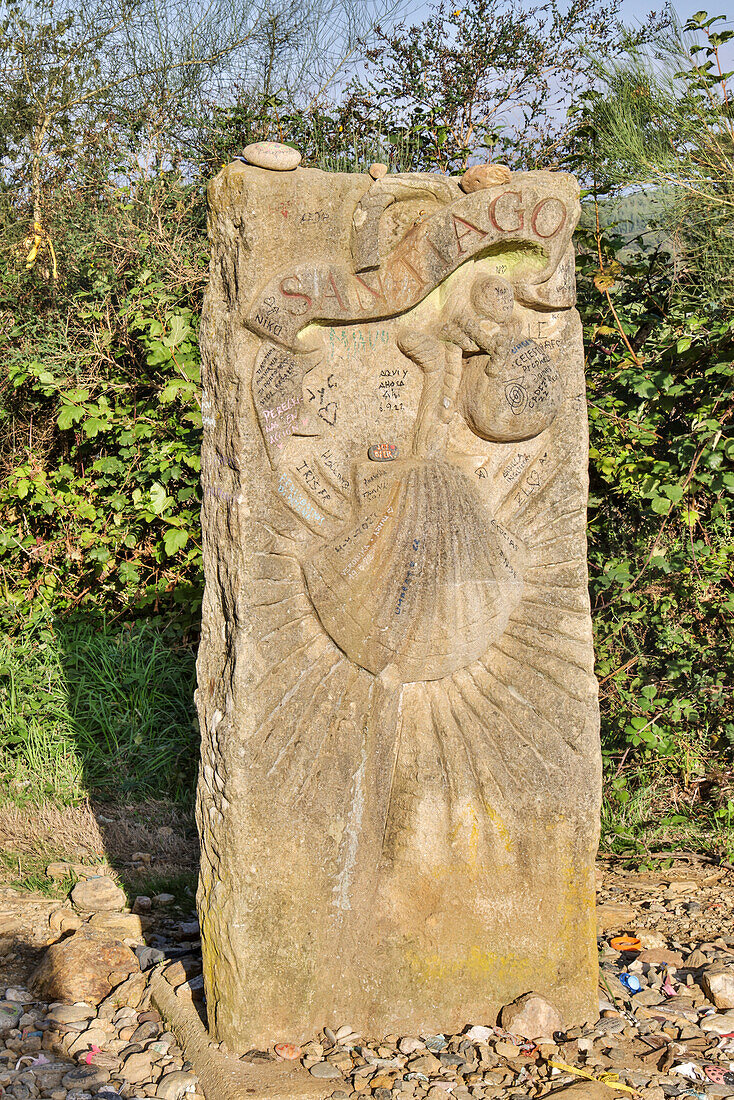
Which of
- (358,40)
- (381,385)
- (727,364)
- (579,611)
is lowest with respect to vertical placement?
(579,611)

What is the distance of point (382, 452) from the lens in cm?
239

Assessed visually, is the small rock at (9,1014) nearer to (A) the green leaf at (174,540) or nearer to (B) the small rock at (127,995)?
(B) the small rock at (127,995)

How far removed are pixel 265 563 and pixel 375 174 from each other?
96cm

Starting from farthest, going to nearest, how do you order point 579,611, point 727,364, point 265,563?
point 727,364 < point 579,611 < point 265,563

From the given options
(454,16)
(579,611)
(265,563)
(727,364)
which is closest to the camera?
(265,563)

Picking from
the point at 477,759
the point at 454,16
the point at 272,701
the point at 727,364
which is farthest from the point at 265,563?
the point at 454,16

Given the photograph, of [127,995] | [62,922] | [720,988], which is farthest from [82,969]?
[720,988]

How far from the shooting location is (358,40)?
203 inches

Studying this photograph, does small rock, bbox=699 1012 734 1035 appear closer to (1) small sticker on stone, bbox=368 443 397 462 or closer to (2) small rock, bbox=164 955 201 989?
(2) small rock, bbox=164 955 201 989

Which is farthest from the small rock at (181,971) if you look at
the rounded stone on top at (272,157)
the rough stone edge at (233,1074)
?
the rounded stone on top at (272,157)

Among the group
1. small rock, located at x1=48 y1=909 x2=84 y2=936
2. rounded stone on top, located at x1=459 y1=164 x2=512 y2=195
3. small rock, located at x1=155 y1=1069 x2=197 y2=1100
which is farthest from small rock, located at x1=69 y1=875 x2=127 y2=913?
rounded stone on top, located at x1=459 y1=164 x2=512 y2=195

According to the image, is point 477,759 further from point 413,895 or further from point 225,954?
point 225,954

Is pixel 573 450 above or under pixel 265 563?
above

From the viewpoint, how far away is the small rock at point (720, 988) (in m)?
2.56
